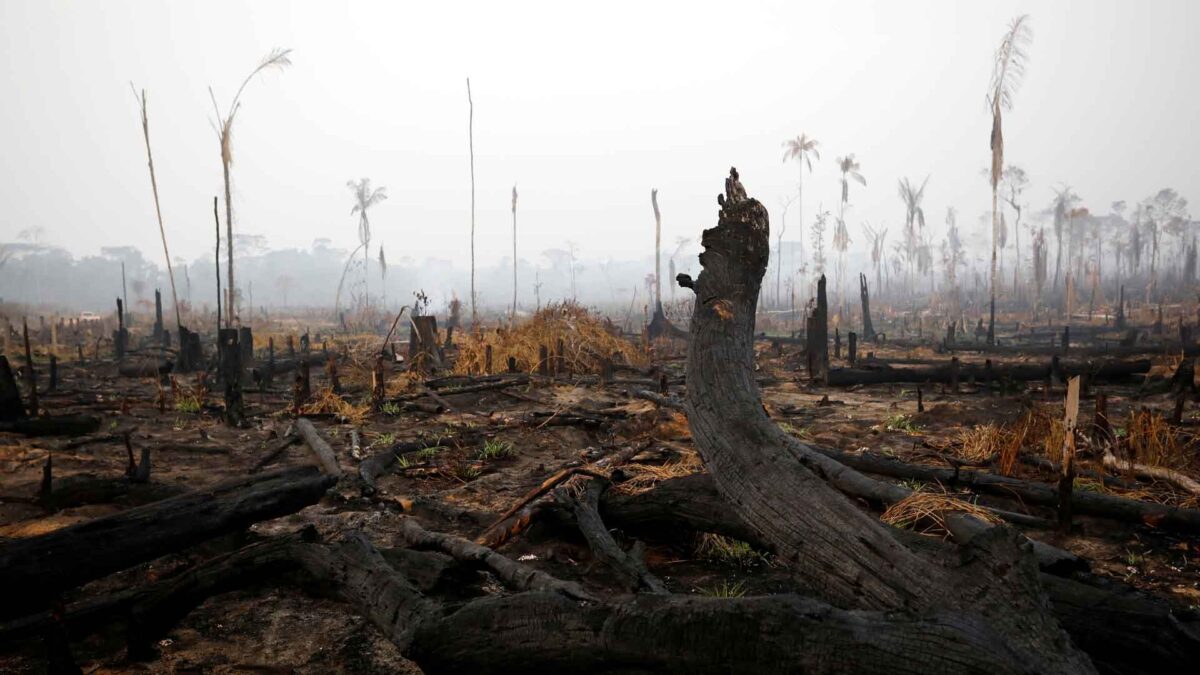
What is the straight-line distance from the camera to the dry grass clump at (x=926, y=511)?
392 centimetres

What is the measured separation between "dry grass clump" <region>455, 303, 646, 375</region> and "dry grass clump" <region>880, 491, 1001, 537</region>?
10.1 meters

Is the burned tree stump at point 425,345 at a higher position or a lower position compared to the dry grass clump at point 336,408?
higher

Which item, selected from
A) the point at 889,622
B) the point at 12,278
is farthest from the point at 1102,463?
the point at 12,278

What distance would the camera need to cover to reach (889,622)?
1805mm

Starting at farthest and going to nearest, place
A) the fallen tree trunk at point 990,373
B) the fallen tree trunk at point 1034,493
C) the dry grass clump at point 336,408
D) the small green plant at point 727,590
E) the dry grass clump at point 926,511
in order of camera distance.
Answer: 1. the fallen tree trunk at point 990,373
2. the dry grass clump at point 336,408
3. the fallen tree trunk at point 1034,493
4. the dry grass clump at point 926,511
5. the small green plant at point 727,590

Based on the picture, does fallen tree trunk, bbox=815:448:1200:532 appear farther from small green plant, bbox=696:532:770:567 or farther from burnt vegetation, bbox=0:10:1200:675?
small green plant, bbox=696:532:770:567

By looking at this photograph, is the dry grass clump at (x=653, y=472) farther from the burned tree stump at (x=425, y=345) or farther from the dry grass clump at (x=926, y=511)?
the burned tree stump at (x=425, y=345)

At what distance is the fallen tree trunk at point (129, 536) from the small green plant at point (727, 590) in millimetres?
2619

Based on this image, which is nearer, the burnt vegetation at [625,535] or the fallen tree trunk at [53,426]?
the burnt vegetation at [625,535]

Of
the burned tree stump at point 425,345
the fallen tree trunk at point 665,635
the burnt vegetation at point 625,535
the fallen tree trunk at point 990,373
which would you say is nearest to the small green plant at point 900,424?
the burnt vegetation at point 625,535

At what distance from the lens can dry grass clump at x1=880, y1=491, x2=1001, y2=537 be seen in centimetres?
392

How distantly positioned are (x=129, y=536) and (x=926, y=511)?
14.5ft

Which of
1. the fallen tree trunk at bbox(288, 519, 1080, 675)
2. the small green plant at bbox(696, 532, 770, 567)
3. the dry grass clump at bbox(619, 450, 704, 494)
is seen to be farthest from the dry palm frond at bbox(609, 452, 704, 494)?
the fallen tree trunk at bbox(288, 519, 1080, 675)

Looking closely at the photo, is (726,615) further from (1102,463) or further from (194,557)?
(1102,463)
